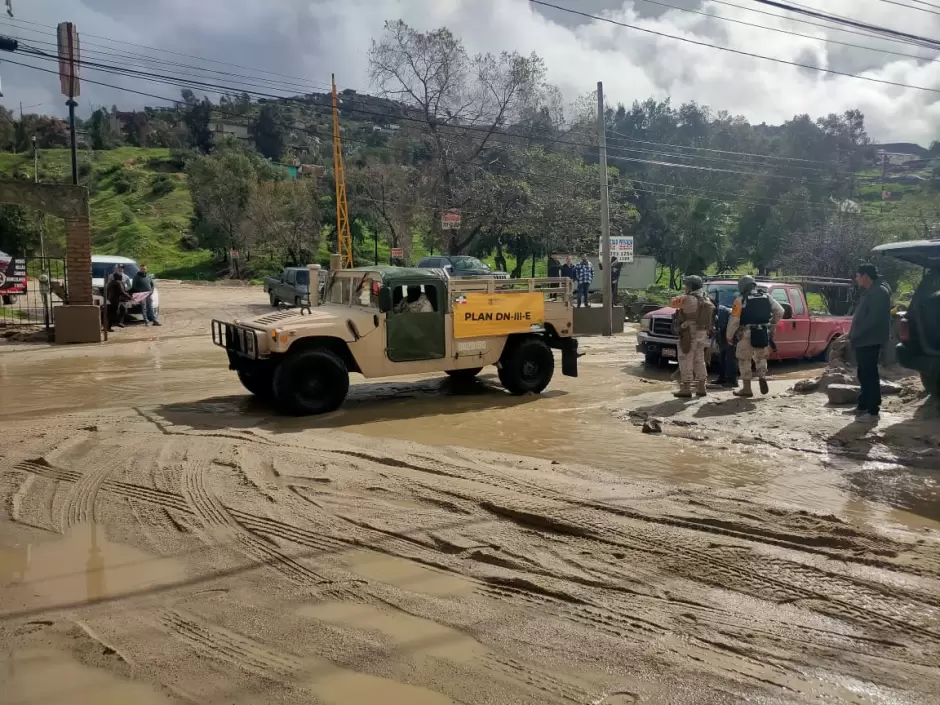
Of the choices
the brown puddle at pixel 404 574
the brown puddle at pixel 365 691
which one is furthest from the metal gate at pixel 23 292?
the brown puddle at pixel 365 691

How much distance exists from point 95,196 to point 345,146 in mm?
22585

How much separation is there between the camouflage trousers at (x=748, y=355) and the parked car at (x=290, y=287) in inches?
665

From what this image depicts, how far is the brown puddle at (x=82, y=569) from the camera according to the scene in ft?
14.0

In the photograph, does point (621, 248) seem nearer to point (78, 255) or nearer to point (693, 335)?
point (693, 335)

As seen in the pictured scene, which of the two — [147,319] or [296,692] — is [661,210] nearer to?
[147,319]

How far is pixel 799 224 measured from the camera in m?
40.7

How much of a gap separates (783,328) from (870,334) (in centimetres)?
581

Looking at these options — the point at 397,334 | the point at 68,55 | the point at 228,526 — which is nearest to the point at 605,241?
the point at 397,334

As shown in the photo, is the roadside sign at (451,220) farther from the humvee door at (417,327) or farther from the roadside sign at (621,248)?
the humvee door at (417,327)

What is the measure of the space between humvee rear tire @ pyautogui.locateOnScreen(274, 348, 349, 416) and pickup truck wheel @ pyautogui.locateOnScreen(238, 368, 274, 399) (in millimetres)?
587

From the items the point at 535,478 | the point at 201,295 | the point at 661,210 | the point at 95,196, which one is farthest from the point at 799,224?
the point at 95,196

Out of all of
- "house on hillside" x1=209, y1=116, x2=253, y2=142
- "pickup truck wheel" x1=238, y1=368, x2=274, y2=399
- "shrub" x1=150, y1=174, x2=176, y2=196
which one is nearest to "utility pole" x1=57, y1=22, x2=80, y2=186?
"pickup truck wheel" x1=238, y1=368, x2=274, y2=399

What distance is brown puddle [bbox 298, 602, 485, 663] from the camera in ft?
11.6

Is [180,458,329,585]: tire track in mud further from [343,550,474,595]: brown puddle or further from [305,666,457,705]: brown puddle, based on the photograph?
[305,666,457,705]: brown puddle
